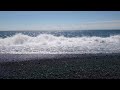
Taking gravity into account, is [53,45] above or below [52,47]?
above

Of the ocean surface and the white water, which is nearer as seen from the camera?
the white water

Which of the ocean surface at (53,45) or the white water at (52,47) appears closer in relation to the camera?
the white water at (52,47)

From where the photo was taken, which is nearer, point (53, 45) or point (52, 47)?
point (52, 47)
